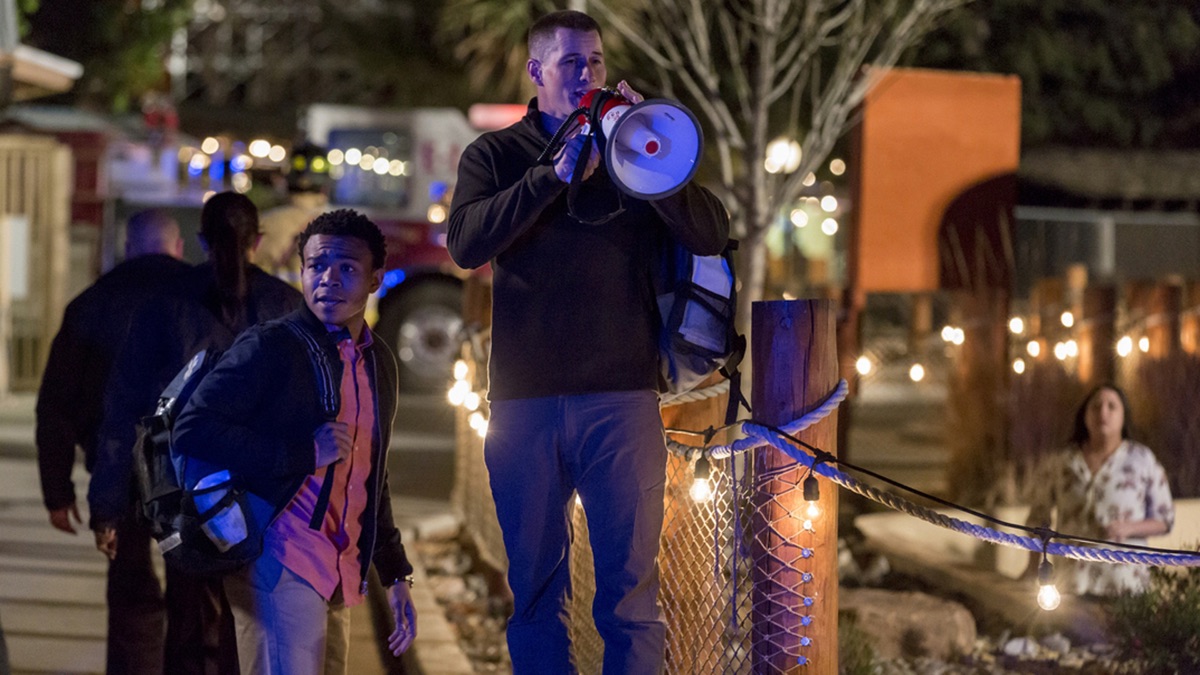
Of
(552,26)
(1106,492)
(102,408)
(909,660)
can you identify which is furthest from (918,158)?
(552,26)

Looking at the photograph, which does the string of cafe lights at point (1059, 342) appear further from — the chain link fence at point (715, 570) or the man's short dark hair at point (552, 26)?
the man's short dark hair at point (552, 26)

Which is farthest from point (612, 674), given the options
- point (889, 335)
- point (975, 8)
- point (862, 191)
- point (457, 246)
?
point (889, 335)

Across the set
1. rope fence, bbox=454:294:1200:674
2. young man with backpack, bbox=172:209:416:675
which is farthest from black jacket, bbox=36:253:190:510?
rope fence, bbox=454:294:1200:674

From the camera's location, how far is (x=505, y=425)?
3467mm

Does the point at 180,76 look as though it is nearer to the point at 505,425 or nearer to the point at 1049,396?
the point at 1049,396

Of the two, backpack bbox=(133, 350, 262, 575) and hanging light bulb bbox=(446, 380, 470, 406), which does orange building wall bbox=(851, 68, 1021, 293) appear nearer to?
hanging light bulb bbox=(446, 380, 470, 406)

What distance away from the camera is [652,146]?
3107 mm

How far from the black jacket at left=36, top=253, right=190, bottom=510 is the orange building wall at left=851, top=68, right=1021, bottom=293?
7.15 meters

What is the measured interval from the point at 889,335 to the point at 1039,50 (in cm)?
633

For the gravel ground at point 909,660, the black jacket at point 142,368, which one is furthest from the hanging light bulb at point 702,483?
the gravel ground at point 909,660

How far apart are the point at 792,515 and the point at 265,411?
120cm

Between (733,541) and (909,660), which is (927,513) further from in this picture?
(909,660)

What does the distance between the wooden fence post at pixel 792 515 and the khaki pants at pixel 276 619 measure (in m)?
1.00

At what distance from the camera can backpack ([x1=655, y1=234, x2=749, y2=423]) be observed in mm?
3393
